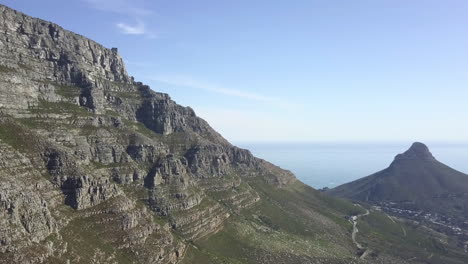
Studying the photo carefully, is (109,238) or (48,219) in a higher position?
(48,219)

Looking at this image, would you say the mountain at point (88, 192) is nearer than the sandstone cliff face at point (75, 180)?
No

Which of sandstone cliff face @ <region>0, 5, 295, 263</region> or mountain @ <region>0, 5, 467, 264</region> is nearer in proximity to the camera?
sandstone cliff face @ <region>0, 5, 295, 263</region>

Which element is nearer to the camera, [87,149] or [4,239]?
[4,239]

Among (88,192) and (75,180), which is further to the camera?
(88,192)

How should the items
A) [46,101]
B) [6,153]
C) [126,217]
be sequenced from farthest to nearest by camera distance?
[46,101]
[126,217]
[6,153]

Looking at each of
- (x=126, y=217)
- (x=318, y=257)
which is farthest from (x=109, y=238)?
(x=318, y=257)

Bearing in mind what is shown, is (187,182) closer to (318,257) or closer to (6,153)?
(318,257)

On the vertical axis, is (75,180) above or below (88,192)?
above

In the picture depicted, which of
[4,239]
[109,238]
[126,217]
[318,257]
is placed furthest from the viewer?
[318,257]

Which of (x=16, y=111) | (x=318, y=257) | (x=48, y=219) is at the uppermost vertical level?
(x=16, y=111)

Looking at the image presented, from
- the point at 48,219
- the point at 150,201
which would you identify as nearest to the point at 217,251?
the point at 150,201
